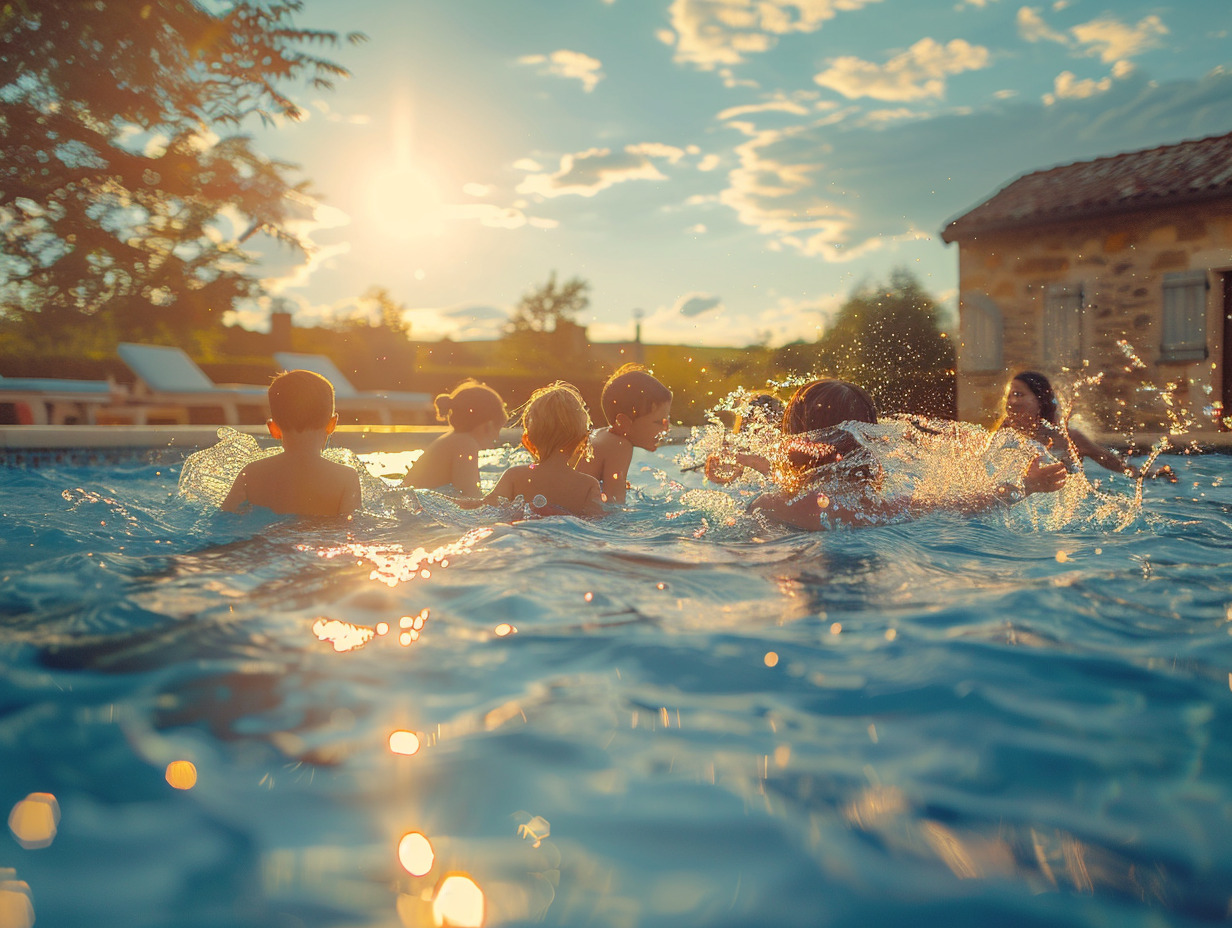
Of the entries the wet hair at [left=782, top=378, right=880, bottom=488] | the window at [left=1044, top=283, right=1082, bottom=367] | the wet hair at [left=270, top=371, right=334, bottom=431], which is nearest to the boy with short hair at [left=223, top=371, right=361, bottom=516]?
the wet hair at [left=270, top=371, right=334, bottom=431]

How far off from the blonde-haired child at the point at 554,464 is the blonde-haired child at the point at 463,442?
1.13 m

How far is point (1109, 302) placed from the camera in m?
11.3

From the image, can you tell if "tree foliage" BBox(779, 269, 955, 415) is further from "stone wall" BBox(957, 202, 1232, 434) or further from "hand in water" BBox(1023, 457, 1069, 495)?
"hand in water" BBox(1023, 457, 1069, 495)

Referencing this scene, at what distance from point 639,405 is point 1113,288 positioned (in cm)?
1010

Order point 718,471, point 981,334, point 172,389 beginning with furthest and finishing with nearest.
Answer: point 172,389, point 981,334, point 718,471

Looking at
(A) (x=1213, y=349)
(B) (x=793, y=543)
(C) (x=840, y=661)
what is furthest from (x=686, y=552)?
(A) (x=1213, y=349)

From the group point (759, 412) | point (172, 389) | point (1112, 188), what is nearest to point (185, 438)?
point (759, 412)

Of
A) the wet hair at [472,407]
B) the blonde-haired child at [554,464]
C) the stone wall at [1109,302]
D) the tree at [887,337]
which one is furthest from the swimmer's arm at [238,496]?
the tree at [887,337]

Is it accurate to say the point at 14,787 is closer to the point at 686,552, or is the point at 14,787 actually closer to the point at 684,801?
the point at 684,801

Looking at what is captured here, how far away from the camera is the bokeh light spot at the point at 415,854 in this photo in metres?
1.09

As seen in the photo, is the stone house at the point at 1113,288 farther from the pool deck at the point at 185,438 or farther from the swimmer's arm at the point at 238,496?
the swimmer's arm at the point at 238,496

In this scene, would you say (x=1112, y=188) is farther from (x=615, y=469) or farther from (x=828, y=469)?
(x=828, y=469)

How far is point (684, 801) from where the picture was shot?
1239mm

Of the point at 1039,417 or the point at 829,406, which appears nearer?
the point at 829,406
